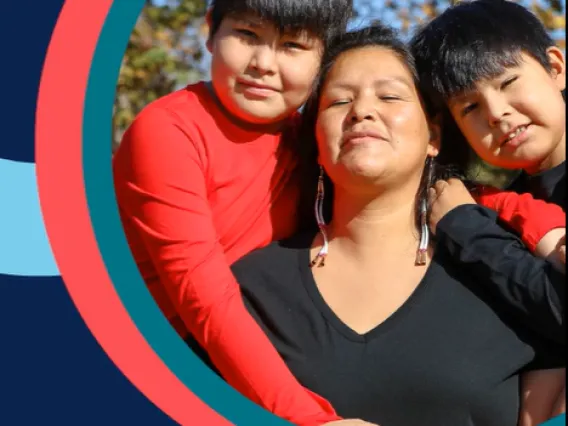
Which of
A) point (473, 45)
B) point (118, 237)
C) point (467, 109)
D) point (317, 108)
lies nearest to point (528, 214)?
point (467, 109)

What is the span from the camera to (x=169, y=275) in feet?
5.05

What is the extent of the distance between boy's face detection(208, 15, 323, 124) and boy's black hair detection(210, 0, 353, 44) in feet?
0.05

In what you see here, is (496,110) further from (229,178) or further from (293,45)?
(229,178)

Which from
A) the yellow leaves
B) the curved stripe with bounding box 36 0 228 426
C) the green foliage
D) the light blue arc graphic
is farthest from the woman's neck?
the green foliage

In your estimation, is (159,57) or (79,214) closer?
(79,214)

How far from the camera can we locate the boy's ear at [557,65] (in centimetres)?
172

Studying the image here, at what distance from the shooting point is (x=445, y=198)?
1651 mm

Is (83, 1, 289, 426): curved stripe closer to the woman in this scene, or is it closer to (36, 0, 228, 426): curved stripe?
(36, 0, 228, 426): curved stripe

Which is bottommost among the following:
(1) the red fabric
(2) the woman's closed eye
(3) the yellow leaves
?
(1) the red fabric

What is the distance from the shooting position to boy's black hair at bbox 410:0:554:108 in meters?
1.64

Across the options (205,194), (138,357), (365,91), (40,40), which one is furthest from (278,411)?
(40,40)

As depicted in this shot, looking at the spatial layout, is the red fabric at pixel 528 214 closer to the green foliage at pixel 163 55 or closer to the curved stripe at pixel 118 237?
the curved stripe at pixel 118 237

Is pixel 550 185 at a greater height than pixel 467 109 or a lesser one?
lesser

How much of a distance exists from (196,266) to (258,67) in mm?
410
